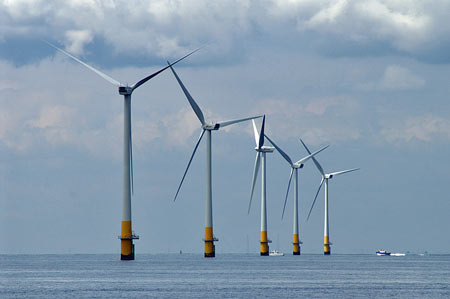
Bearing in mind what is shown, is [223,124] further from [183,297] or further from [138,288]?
[183,297]

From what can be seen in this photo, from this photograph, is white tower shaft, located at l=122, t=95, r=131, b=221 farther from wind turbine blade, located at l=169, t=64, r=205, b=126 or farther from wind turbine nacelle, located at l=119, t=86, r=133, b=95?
wind turbine blade, located at l=169, t=64, r=205, b=126

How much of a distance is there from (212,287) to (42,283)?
26.2 meters

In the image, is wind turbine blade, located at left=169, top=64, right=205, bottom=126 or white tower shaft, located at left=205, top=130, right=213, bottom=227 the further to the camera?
white tower shaft, located at left=205, top=130, right=213, bottom=227

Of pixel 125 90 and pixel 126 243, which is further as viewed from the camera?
pixel 126 243

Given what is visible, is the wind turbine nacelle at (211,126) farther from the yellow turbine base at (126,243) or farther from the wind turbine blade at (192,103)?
the yellow turbine base at (126,243)

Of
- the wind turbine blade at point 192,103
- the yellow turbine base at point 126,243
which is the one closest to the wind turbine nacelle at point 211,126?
the wind turbine blade at point 192,103

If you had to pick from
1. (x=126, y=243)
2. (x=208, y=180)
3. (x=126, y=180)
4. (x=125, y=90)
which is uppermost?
(x=125, y=90)

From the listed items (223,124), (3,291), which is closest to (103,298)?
(3,291)

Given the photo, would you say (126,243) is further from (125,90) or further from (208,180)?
(208,180)

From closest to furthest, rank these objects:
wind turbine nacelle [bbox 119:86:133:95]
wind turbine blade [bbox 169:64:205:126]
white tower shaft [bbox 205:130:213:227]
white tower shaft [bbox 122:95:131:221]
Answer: white tower shaft [bbox 122:95:131:221], wind turbine nacelle [bbox 119:86:133:95], wind turbine blade [bbox 169:64:205:126], white tower shaft [bbox 205:130:213:227]

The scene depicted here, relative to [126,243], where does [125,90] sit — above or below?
above

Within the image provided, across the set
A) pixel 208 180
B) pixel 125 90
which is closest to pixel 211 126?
pixel 208 180

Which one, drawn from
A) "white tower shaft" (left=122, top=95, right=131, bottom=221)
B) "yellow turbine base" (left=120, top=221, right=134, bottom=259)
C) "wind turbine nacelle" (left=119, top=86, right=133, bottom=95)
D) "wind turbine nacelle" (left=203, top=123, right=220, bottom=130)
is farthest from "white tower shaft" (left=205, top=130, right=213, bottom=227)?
"white tower shaft" (left=122, top=95, right=131, bottom=221)

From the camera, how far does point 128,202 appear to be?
472 ft
